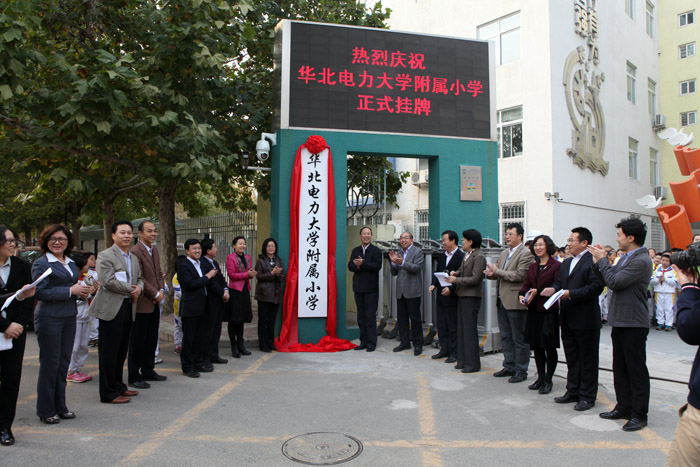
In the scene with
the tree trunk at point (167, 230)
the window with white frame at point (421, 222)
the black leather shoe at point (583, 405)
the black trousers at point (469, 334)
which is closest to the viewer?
the black leather shoe at point (583, 405)

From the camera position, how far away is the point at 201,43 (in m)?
7.71

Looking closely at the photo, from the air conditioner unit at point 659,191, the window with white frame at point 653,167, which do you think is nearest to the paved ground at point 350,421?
the air conditioner unit at point 659,191

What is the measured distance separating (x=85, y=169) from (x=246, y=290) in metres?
5.30

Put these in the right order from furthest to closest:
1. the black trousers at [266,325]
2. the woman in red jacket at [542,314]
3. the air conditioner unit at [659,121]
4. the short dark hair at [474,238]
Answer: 1. the air conditioner unit at [659,121]
2. the black trousers at [266,325]
3. the short dark hair at [474,238]
4. the woman in red jacket at [542,314]

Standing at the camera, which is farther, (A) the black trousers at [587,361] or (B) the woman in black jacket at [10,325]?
(A) the black trousers at [587,361]

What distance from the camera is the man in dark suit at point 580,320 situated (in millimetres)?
5098

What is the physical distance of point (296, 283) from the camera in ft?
27.2

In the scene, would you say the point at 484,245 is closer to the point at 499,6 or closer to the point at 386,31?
the point at 386,31

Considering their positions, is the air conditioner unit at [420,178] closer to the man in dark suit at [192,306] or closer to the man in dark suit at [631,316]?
the man in dark suit at [192,306]

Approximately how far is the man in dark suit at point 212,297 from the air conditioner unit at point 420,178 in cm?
1227

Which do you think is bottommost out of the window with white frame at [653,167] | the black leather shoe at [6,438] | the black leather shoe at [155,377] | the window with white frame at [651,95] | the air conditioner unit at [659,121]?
the black leather shoe at [155,377]

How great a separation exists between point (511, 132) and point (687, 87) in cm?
1210

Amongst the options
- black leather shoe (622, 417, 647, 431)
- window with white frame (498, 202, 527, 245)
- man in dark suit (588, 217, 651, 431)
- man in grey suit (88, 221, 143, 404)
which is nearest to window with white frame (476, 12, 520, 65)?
window with white frame (498, 202, 527, 245)

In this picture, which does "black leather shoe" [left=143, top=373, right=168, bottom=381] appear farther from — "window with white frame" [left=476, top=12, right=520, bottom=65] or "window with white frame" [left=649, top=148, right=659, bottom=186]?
"window with white frame" [left=649, top=148, right=659, bottom=186]
